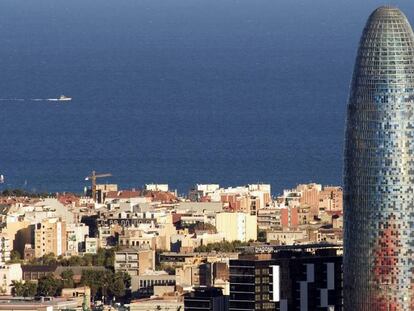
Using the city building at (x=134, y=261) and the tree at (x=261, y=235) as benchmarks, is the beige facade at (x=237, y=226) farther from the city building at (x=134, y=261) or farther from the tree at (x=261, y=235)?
the city building at (x=134, y=261)

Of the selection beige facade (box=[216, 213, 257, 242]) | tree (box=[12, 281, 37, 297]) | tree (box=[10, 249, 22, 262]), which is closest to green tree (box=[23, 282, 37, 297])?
tree (box=[12, 281, 37, 297])

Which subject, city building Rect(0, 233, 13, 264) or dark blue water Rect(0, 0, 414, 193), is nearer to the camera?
city building Rect(0, 233, 13, 264)

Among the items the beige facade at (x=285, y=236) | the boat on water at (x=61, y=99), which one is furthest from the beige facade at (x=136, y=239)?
the boat on water at (x=61, y=99)

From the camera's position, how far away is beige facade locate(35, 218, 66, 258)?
67875mm

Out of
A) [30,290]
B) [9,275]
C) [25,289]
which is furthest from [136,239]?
[30,290]

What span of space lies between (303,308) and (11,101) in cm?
5609

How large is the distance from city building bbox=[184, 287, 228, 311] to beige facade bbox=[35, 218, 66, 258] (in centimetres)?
1394

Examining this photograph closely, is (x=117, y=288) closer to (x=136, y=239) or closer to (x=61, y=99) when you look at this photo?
(x=136, y=239)

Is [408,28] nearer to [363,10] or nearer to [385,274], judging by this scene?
[385,274]

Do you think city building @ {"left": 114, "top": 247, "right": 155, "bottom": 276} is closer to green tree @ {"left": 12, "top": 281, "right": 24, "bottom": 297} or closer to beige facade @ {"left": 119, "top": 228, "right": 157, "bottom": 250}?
beige facade @ {"left": 119, "top": 228, "right": 157, "bottom": 250}

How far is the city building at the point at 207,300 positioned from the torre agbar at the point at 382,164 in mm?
5205

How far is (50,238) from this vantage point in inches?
2685

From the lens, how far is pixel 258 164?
8419cm

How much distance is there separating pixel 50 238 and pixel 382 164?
23148mm
